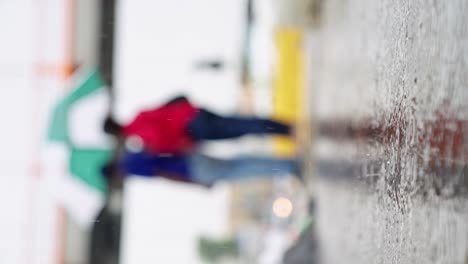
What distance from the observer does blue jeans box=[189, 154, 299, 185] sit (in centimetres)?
175

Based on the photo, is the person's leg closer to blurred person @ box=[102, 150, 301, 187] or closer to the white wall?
blurred person @ box=[102, 150, 301, 187]

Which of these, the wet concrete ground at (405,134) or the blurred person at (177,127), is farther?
the blurred person at (177,127)

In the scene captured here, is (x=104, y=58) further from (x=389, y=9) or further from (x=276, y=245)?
(x=389, y=9)

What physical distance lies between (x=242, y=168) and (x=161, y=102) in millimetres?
325

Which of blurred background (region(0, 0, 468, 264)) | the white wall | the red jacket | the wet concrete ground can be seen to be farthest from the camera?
the white wall

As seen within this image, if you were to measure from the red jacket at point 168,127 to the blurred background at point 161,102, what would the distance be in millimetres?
108

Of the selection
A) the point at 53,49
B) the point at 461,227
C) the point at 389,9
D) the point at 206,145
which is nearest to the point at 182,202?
the point at 206,145

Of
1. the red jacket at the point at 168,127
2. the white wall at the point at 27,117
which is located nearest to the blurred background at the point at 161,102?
the white wall at the point at 27,117

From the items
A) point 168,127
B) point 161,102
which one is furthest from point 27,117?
point 168,127

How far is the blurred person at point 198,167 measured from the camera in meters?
1.71

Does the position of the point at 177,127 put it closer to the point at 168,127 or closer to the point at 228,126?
the point at 168,127

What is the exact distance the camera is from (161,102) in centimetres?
198

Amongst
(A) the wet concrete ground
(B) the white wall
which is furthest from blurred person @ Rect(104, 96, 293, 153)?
(A) the wet concrete ground

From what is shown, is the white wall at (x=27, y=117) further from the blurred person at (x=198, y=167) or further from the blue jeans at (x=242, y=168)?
the blue jeans at (x=242, y=168)
